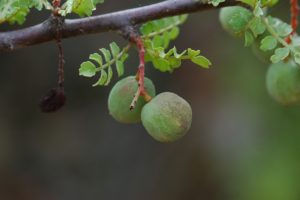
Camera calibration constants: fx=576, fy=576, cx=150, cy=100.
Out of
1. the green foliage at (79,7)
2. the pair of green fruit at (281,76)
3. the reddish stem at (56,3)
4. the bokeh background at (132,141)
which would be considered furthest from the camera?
the bokeh background at (132,141)

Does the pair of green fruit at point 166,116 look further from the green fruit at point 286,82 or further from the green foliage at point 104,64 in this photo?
the green fruit at point 286,82

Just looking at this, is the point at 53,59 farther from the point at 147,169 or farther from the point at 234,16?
the point at 234,16

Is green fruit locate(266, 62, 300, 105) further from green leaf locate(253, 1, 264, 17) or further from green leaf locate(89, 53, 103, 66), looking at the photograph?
green leaf locate(89, 53, 103, 66)

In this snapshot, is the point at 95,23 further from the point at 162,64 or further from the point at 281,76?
the point at 281,76

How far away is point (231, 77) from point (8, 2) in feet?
9.80

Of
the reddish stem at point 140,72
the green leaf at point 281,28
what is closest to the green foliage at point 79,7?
the reddish stem at point 140,72

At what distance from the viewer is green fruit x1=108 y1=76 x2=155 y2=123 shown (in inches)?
56.2

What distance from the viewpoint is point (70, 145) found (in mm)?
3980

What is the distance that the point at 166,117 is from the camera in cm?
135

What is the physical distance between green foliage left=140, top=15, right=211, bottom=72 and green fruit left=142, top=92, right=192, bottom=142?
95 mm

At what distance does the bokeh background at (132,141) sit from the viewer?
3859 millimetres

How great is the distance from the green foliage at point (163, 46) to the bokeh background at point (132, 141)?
210 cm

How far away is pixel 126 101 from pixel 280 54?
0.39 m

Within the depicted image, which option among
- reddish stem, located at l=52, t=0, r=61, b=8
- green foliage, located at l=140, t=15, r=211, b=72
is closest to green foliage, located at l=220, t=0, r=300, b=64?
green foliage, located at l=140, t=15, r=211, b=72
